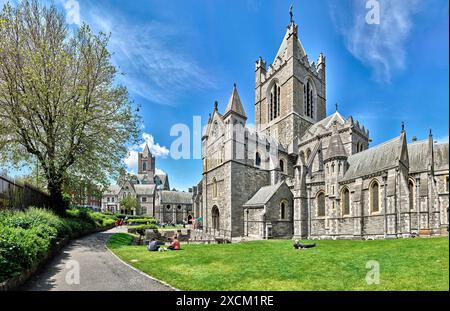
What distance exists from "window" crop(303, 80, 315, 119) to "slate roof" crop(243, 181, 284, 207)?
69.2ft

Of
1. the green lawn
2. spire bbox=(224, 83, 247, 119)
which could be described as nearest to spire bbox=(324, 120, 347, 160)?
spire bbox=(224, 83, 247, 119)

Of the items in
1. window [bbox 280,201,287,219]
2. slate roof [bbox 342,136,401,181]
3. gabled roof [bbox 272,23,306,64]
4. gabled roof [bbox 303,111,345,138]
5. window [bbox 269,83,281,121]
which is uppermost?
gabled roof [bbox 272,23,306,64]

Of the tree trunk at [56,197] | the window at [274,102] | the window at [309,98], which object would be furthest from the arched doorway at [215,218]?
the window at [309,98]

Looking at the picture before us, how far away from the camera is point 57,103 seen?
18891mm

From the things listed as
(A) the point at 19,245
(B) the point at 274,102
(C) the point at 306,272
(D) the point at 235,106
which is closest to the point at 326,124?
(B) the point at 274,102

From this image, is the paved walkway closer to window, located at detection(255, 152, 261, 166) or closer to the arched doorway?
the arched doorway

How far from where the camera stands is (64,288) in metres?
7.80

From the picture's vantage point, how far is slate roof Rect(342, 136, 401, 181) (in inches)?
885

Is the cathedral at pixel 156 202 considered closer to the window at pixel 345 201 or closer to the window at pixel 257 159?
the window at pixel 257 159
